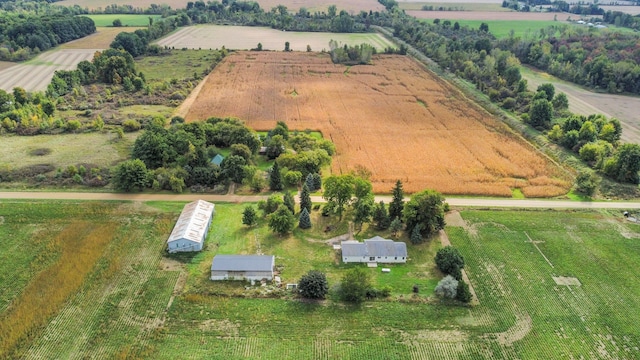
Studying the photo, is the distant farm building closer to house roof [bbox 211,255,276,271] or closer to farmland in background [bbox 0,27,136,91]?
house roof [bbox 211,255,276,271]

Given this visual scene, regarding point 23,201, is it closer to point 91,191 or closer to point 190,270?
point 91,191

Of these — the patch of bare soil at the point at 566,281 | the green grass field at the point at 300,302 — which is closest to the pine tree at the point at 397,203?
the green grass field at the point at 300,302

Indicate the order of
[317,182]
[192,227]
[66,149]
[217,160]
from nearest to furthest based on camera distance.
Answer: [192,227] → [317,182] → [217,160] → [66,149]

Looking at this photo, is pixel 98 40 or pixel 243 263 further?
pixel 98 40

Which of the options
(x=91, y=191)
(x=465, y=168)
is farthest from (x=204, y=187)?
(x=465, y=168)

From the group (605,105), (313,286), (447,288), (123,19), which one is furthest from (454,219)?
(123,19)

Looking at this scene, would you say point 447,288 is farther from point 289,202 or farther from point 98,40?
point 98,40

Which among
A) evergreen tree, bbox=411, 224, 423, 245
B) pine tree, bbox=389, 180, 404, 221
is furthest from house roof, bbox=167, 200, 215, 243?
evergreen tree, bbox=411, 224, 423, 245
